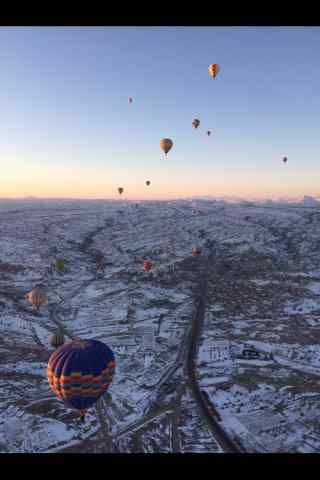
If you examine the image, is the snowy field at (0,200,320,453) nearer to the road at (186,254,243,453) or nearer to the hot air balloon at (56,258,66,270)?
the road at (186,254,243,453)

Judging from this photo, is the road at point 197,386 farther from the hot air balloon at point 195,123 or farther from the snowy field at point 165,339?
the hot air balloon at point 195,123

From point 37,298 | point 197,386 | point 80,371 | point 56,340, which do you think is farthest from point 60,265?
point 80,371

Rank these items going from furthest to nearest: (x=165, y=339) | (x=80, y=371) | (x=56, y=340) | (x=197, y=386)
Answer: (x=165, y=339)
(x=56, y=340)
(x=197, y=386)
(x=80, y=371)

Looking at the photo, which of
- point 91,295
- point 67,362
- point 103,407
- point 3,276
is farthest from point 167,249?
point 67,362

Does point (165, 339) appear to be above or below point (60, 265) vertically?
below

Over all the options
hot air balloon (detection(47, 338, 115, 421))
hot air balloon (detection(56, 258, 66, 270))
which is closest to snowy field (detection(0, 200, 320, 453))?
hot air balloon (detection(56, 258, 66, 270))

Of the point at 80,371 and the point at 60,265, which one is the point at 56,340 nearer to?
the point at 80,371
